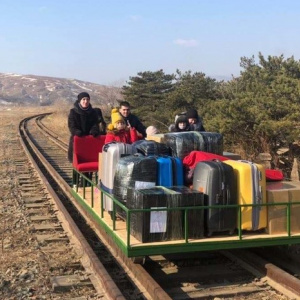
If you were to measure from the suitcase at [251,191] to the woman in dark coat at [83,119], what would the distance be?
13.1 feet

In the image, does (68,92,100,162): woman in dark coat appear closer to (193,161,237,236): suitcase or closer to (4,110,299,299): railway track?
(4,110,299,299): railway track

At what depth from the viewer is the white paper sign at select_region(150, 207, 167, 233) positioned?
16.6ft

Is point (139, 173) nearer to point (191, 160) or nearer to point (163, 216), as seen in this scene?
point (163, 216)

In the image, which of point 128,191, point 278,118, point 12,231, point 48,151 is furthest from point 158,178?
point 48,151

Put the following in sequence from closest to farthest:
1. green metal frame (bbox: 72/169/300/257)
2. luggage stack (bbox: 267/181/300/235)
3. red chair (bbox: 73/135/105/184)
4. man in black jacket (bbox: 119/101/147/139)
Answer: green metal frame (bbox: 72/169/300/257) < luggage stack (bbox: 267/181/300/235) < man in black jacket (bbox: 119/101/147/139) < red chair (bbox: 73/135/105/184)

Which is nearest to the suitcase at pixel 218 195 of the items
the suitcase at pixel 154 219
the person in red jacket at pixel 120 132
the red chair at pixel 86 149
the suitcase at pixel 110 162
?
the suitcase at pixel 154 219

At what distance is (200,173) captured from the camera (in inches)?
215

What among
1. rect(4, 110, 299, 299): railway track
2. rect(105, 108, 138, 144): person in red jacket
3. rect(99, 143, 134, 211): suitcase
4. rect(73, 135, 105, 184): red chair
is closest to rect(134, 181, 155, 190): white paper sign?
rect(99, 143, 134, 211): suitcase

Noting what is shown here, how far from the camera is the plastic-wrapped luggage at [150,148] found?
6.23 m

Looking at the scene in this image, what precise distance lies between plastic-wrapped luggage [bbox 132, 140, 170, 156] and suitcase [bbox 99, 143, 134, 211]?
116 mm

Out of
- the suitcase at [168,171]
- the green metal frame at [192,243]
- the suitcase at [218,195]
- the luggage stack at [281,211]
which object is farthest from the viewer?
the suitcase at [168,171]

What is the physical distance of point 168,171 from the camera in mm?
5711

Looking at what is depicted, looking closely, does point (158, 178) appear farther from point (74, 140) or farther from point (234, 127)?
point (234, 127)

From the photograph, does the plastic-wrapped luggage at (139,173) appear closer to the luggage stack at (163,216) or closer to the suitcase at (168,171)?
the suitcase at (168,171)
